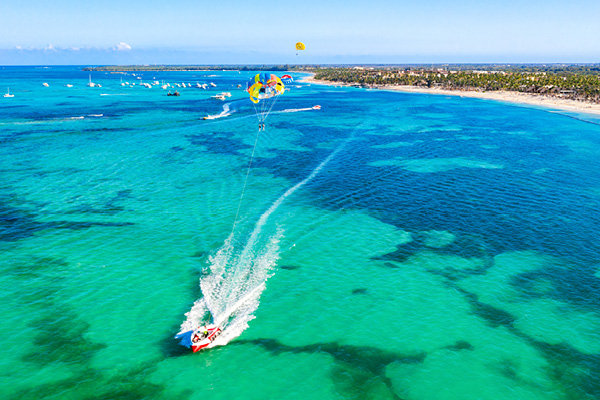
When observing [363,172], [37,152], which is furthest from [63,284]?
[37,152]

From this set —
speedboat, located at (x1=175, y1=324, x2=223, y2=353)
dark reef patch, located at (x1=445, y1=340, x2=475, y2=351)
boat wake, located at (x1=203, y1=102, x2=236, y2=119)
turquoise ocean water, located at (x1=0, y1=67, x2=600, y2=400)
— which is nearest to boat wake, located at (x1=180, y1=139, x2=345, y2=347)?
turquoise ocean water, located at (x1=0, y1=67, x2=600, y2=400)

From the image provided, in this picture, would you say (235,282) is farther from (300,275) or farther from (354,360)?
(354,360)

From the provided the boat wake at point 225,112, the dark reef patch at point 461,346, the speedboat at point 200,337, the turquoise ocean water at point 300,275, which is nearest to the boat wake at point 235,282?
the turquoise ocean water at point 300,275

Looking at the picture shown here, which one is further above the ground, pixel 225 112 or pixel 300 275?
pixel 225 112

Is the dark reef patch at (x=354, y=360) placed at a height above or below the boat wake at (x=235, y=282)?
below

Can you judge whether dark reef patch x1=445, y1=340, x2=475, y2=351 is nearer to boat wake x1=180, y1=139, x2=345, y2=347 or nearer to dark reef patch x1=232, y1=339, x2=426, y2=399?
dark reef patch x1=232, y1=339, x2=426, y2=399

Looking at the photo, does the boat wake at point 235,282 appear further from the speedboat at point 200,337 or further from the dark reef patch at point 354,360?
the dark reef patch at point 354,360

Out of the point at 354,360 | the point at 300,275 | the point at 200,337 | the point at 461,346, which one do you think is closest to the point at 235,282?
the point at 300,275
